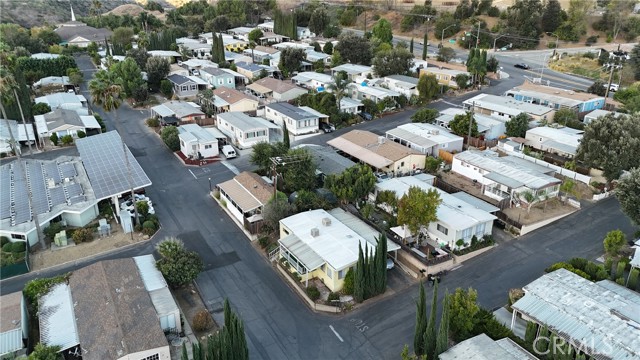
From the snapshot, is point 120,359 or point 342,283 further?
point 342,283

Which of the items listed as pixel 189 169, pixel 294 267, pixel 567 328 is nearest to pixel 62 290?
pixel 294 267

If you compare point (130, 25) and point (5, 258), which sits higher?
point (130, 25)

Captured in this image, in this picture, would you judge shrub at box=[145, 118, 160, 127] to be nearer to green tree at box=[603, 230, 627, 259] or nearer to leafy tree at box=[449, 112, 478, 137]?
leafy tree at box=[449, 112, 478, 137]

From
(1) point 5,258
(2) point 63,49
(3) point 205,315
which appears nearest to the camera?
(3) point 205,315

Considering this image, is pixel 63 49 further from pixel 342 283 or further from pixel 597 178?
pixel 597 178

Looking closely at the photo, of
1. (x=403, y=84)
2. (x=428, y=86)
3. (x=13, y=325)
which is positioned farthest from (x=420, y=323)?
(x=403, y=84)

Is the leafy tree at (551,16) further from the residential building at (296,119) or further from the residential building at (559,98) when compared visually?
the residential building at (296,119)

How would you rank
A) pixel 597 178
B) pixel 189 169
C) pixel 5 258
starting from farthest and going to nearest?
pixel 189 169, pixel 597 178, pixel 5 258

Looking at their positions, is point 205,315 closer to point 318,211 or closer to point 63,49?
point 318,211
